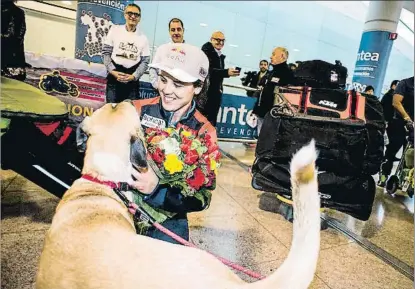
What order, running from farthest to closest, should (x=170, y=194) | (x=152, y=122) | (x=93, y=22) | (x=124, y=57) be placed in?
1. (x=93, y=22)
2. (x=124, y=57)
3. (x=152, y=122)
4. (x=170, y=194)

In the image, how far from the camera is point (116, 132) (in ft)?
4.88

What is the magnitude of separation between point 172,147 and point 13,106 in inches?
52.0

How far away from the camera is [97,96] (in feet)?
14.5

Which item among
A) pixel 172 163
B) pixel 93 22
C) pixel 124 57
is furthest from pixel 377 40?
pixel 172 163

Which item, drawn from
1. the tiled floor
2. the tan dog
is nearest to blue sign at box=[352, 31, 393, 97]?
the tiled floor

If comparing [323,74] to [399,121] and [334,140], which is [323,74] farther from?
[399,121]

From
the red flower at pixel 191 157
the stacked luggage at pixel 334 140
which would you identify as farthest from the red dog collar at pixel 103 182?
the stacked luggage at pixel 334 140

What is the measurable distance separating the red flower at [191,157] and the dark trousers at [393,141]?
4.73 m

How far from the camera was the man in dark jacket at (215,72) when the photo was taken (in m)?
4.74

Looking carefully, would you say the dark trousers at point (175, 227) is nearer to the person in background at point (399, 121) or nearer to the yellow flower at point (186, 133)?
the yellow flower at point (186, 133)

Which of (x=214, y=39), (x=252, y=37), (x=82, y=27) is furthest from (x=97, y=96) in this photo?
(x=252, y=37)

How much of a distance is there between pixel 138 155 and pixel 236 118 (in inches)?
198

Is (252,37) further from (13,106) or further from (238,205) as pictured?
(13,106)

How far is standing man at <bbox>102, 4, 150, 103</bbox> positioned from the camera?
152 inches
